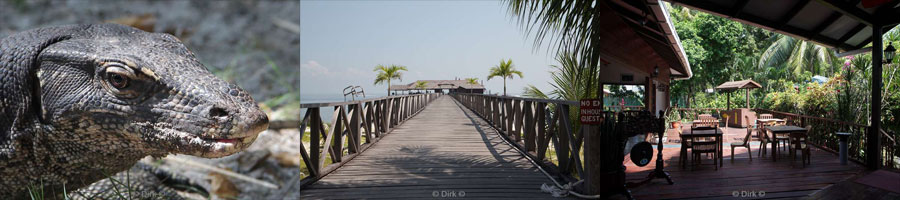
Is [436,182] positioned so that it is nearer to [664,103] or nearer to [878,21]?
[664,103]

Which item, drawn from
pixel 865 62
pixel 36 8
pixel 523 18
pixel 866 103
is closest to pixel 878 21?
pixel 865 62

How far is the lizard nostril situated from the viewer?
1103 millimetres

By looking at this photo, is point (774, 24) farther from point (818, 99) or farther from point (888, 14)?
point (888, 14)

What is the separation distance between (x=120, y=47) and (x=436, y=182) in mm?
1558

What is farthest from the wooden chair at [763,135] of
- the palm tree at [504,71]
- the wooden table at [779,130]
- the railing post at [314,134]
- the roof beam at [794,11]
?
the railing post at [314,134]

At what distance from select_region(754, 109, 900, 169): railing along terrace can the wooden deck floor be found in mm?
101

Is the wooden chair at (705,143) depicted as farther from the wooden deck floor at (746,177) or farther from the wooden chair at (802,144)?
the wooden chair at (802,144)

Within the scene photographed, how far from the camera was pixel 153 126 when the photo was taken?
119 centimetres

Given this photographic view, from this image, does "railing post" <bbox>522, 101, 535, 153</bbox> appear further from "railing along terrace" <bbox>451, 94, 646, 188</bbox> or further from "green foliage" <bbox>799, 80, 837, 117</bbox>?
"green foliage" <bbox>799, 80, 837, 117</bbox>

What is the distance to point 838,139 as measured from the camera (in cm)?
365

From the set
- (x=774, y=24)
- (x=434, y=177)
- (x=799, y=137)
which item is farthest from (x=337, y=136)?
(x=799, y=137)

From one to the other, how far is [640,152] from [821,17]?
2.28m

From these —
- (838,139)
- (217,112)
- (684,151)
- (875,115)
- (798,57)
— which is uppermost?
(798,57)

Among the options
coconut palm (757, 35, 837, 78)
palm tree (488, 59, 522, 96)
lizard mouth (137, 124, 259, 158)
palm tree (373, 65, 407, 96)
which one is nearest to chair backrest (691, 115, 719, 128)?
coconut palm (757, 35, 837, 78)
